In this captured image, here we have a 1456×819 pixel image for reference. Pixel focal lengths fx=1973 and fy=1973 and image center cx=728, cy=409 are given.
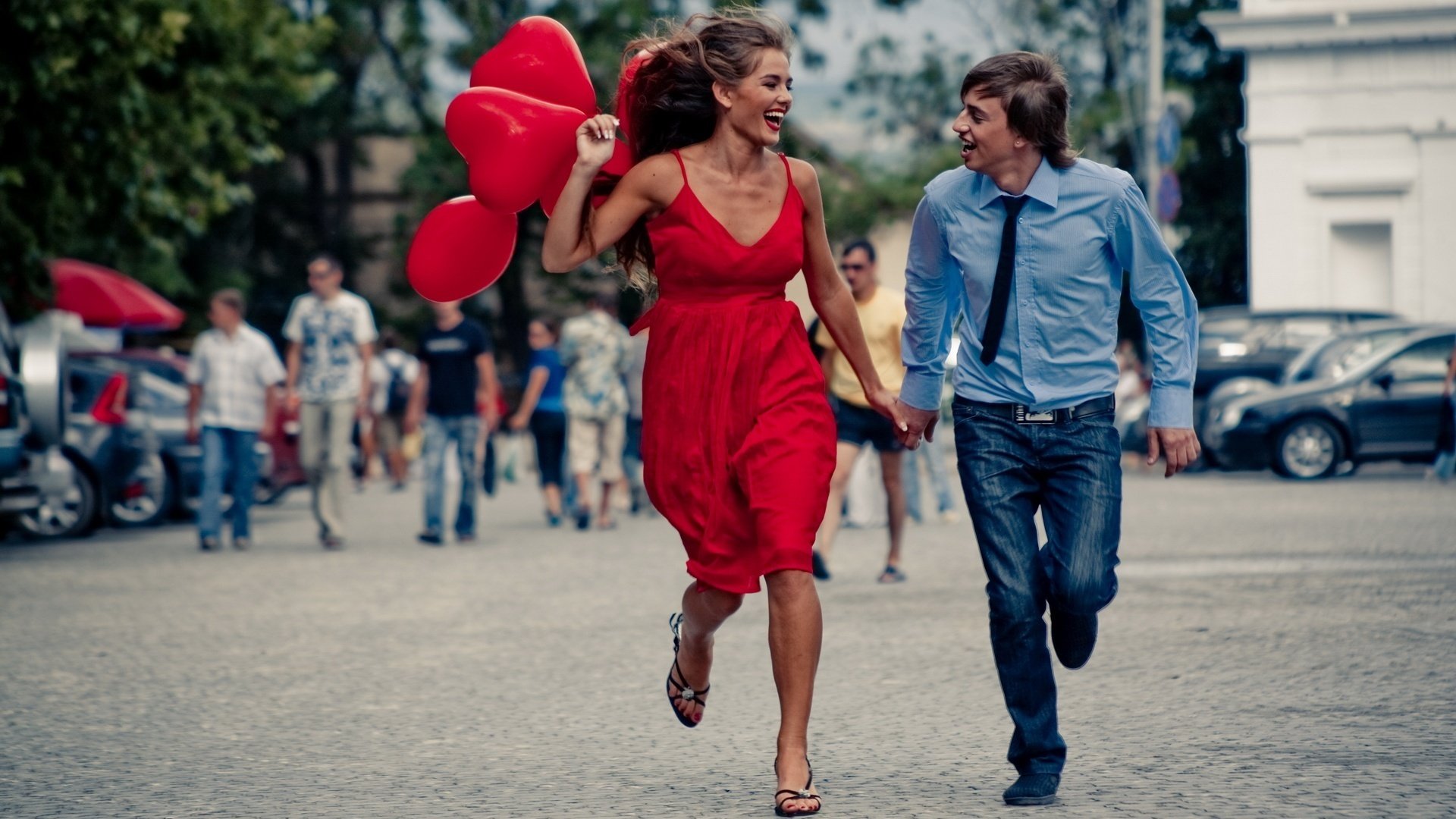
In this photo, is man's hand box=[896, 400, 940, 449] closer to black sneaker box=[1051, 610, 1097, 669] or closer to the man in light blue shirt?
the man in light blue shirt

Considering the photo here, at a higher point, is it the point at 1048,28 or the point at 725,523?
the point at 1048,28

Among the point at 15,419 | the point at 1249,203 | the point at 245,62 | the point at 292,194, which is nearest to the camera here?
the point at 15,419

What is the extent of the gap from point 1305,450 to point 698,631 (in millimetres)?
15863

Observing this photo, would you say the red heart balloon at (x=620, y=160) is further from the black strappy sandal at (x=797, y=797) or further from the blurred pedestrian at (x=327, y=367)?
the blurred pedestrian at (x=327, y=367)

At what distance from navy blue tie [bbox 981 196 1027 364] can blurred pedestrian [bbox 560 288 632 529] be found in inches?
428

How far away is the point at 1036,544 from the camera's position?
16.7 ft

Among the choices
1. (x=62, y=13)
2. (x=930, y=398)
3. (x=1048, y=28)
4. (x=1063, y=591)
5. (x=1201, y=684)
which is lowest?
(x=1201, y=684)

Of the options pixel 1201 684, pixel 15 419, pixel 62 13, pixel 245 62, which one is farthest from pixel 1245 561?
pixel 245 62

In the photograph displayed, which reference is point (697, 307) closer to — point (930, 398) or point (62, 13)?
point (930, 398)

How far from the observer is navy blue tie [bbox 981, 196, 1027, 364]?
5.05 metres

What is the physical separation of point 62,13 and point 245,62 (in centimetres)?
437

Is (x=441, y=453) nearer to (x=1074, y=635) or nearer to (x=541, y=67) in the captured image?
(x=541, y=67)

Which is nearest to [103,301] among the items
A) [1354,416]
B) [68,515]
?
[68,515]

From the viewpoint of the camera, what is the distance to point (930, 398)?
5344mm
